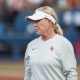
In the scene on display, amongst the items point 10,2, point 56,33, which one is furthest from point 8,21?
point 56,33

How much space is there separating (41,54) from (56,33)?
1.21ft

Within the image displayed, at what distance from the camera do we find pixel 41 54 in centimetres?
588

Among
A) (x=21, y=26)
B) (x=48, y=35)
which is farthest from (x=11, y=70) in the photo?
(x=48, y=35)

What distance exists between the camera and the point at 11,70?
48.7ft

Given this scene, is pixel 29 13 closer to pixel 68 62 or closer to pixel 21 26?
pixel 21 26

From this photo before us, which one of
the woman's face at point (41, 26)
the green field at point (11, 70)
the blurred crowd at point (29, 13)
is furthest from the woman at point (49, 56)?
the blurred crowd at point (29, 13)

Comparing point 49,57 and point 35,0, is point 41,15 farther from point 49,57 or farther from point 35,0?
point 35,0

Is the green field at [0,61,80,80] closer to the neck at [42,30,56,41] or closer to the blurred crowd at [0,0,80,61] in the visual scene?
the blurred crowd at [0,0,80,61]

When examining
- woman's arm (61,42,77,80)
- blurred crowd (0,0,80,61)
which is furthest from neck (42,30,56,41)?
blurred crowd (0,0,80,61)

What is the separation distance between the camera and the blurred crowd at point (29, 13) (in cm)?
1655

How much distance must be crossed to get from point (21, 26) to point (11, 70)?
2622mm

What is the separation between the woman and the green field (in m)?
7.33

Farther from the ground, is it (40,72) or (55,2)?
(55,2)

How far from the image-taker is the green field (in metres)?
13.9
